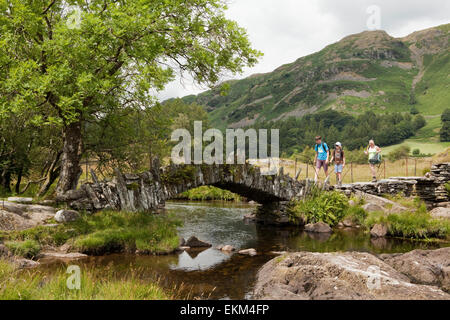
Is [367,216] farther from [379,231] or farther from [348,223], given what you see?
[379,231]

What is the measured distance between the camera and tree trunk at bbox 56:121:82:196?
13727mm

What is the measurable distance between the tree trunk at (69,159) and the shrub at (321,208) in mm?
13574

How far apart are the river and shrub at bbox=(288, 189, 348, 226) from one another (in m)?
1.64

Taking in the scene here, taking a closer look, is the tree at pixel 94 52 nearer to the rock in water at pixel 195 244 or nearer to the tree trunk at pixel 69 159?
the tree trunk at pixel 69 159

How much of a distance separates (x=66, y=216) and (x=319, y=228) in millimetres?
13267

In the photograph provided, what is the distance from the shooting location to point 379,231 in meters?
17.8

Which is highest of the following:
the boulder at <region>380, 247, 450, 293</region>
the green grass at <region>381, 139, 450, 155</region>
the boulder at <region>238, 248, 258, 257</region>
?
the green grass at <region>381, 139, 450, 155</region>

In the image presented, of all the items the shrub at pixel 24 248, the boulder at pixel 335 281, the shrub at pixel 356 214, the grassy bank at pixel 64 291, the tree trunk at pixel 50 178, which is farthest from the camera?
the shrub at pixel 356 214

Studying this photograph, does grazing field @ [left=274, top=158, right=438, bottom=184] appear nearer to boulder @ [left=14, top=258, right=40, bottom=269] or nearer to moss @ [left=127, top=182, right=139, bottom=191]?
moss @ [left=127, top=182, right=139, bottom=191]

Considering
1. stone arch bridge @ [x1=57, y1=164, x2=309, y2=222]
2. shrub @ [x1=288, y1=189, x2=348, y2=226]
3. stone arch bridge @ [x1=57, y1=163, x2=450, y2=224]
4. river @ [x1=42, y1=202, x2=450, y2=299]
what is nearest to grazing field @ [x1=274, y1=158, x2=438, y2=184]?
shrub @ [x1=288, y1=189, x2=348, y2=226]

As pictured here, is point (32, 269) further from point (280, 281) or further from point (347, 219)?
point (347, 219)

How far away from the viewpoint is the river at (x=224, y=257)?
371 inches

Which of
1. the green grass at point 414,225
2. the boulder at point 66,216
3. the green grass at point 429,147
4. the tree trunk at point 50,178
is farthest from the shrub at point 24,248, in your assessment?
the green grass at point 429,147
